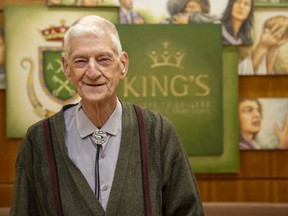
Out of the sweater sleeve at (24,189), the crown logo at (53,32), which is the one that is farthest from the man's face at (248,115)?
the sweater sleeve at (24,189)

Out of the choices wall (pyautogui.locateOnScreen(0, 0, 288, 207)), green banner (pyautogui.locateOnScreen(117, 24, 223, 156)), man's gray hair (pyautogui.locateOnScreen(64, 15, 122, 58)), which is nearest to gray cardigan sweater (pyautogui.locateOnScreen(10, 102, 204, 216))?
man's gray hair (pyautogui.locateOnScreen(64, 15, 122, 58))

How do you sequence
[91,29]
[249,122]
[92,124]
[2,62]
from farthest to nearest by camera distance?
[249,122]
[2,62]
[92,124]
[91,29]

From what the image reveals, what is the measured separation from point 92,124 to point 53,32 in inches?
53.4

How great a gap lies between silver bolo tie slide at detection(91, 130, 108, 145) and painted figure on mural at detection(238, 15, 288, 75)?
4.88 feet

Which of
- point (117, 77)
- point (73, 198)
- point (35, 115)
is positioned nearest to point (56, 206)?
point (73, 198)

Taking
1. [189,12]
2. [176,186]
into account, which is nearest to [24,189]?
[176,186]

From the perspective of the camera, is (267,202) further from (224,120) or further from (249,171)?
(224,120)

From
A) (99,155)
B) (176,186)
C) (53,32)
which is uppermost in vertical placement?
(53,32)

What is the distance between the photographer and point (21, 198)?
5.21 ft

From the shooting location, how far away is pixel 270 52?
2.92m

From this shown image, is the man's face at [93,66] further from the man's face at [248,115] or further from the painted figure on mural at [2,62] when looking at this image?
the man's face at [248,115]

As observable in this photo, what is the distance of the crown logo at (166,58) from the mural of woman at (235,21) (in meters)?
0.29

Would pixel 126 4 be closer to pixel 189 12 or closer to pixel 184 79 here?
pixel 189 12

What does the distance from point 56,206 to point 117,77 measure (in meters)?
0.46
